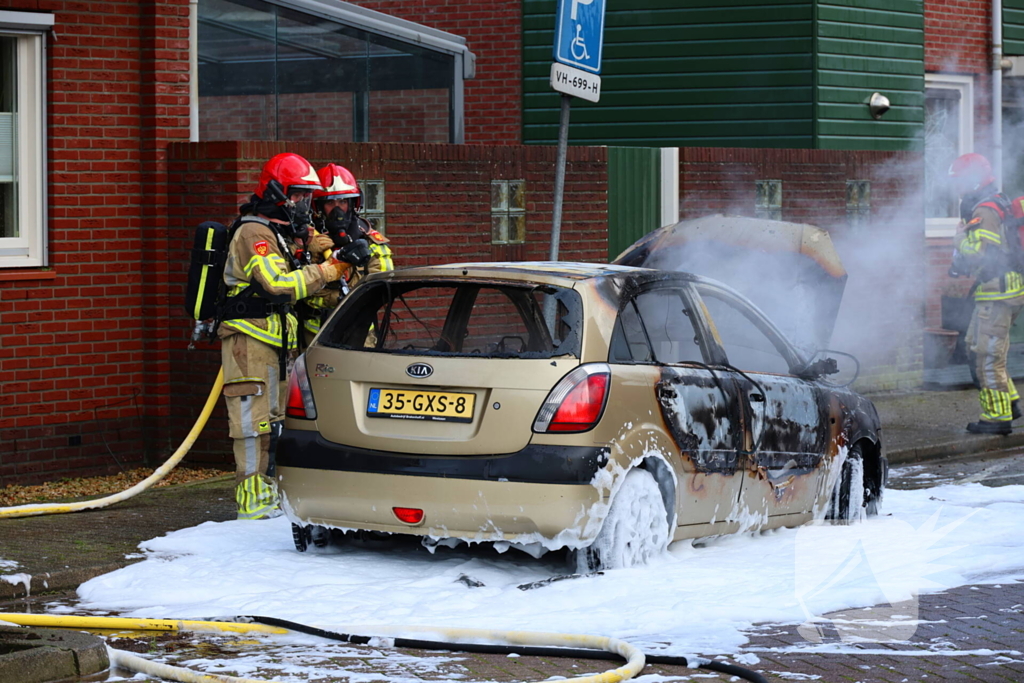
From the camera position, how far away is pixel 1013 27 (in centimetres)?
2016

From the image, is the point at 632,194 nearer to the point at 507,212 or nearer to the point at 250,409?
the point at 507,212

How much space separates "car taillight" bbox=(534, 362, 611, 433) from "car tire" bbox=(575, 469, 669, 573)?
367mm

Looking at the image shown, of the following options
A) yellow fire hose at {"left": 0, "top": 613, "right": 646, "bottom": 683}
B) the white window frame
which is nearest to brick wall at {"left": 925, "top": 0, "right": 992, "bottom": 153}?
the white window frame

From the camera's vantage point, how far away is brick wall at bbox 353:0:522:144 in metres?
18.2

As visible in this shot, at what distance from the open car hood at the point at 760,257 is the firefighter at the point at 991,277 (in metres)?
2.38

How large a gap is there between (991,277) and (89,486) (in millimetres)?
7586

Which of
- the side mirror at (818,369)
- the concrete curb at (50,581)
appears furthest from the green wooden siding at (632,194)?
the concrete curb at (50,581)

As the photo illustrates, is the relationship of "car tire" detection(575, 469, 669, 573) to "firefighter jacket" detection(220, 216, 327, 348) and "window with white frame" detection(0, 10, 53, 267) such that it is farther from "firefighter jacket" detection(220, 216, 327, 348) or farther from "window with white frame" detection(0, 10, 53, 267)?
"window with white frame" detection(0, 10, 53, 267)

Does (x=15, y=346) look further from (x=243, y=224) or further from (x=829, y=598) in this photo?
(x=829, y=598)

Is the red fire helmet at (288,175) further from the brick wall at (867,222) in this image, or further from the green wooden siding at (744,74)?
the green wooden siding at (744,74)

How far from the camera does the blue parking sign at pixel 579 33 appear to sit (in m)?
9.35

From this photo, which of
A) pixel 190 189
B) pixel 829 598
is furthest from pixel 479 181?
pixel 829 598

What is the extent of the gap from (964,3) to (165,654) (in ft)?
51.7

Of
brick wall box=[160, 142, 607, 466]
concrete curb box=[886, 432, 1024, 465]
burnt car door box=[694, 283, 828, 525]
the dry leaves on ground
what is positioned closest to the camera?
burnt car door box=[694, 283, 828, 525]
